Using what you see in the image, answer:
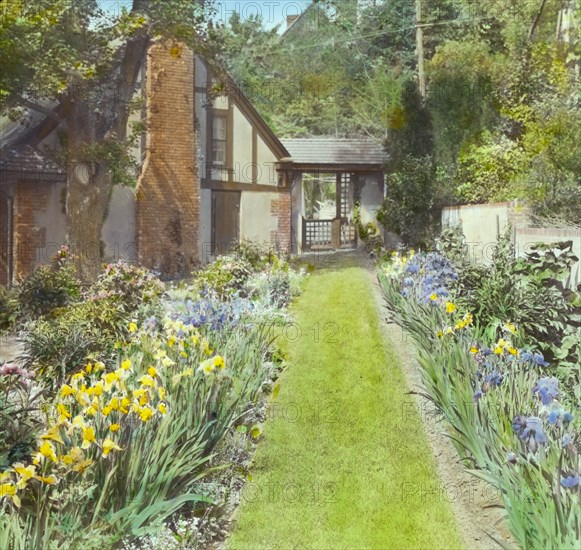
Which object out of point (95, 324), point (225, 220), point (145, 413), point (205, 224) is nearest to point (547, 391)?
point (145, 413)

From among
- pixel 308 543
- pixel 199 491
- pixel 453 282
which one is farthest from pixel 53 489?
pixel 453 282

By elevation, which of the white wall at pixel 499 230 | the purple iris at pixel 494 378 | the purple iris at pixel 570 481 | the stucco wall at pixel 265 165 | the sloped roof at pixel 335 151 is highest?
the sloped roof at pixel 335 151

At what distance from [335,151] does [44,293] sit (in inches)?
597

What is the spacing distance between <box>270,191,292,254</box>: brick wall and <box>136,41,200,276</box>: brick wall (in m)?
3.35

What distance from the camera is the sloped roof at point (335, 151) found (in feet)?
84.7

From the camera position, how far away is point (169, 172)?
67.6ft

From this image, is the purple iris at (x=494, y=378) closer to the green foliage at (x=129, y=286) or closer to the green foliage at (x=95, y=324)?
the green foliage at (x=95, y=324)

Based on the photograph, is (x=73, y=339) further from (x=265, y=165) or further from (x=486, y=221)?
(x=265, y=165)

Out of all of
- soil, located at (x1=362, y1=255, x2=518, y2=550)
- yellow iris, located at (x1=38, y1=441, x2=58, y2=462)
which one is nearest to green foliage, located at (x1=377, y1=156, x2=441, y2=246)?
soil, located at (x1=362, y1=255, x2=518, y2=550)

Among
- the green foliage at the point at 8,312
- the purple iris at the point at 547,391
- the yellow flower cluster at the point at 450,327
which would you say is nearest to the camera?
the purple iris at the point at 547,391

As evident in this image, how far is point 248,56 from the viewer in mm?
36500

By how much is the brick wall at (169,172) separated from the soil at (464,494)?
1258 centimetres

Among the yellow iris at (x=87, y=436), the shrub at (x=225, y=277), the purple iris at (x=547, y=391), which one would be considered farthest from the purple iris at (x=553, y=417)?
the shrub at (x=225, y=277)

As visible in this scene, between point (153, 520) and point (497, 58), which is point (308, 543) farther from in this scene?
point (497, 58)
